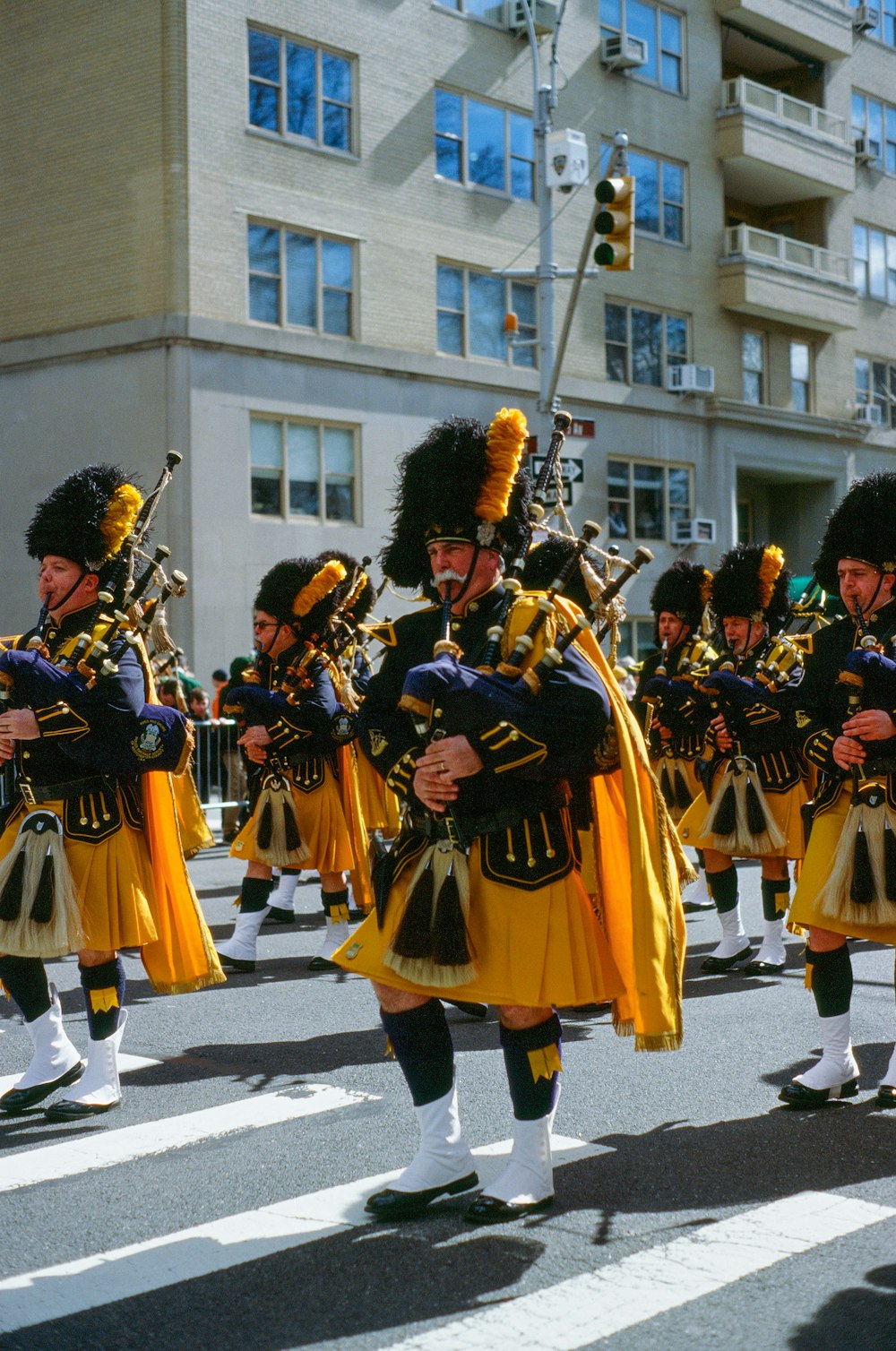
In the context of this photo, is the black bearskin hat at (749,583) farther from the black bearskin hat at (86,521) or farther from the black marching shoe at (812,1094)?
the black bearskin hat at (86,521)

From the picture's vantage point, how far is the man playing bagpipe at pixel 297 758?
8.80 metres

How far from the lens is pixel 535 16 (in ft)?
81.9

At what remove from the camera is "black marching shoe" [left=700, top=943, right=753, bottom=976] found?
28.1 ft

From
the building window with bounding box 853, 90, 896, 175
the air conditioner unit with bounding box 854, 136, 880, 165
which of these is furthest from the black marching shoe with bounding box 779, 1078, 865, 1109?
the building window with bounding box 853, 90, 896, 175

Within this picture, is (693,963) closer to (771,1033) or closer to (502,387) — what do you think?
(771,1033)

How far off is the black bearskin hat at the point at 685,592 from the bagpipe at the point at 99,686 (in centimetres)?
487

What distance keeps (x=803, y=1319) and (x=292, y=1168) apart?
1.82m

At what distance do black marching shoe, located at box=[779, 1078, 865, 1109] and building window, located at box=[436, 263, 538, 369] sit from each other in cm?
1930

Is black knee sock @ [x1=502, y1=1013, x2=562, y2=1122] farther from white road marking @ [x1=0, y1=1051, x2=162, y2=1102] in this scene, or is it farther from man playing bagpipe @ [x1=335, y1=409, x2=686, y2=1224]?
white road marking @ [x1=0, y1=1051, x2=162, y2=1102]

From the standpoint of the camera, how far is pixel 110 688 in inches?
217

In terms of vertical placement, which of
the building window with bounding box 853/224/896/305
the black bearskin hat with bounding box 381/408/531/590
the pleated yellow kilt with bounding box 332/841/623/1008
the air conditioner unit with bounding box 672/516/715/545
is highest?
the building window with bounding box 853/224/896/305

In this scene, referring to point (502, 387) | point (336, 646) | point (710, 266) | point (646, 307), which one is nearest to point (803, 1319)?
point (336, 646)

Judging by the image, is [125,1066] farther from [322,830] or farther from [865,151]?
[865,151]

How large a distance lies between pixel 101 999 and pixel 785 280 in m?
26.8
